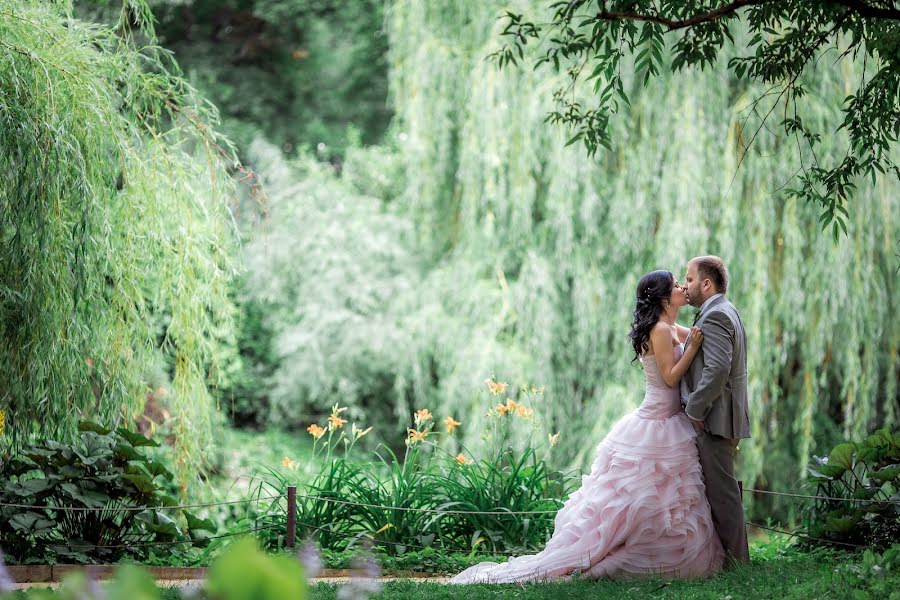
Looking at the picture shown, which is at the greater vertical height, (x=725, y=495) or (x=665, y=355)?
(x=665, y=355)

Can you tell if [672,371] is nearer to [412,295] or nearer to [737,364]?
[737,364]

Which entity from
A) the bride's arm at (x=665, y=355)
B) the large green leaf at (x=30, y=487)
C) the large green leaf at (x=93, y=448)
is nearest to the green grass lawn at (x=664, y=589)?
the bride's arm at (x=665, y=355)

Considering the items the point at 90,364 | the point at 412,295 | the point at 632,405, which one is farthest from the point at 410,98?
the point at 90,364

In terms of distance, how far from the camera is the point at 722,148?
28.4 feet

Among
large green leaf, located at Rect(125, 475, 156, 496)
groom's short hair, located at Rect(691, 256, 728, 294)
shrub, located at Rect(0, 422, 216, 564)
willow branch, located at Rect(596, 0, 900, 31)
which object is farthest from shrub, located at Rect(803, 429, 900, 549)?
large green leaf, located at Rect(125, 475, 156, 496)

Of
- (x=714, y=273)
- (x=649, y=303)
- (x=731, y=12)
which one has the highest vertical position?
(x=731, y=12)

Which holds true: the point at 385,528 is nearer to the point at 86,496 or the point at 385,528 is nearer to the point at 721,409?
the point at 86,496

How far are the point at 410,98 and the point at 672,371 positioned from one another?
5951 millimetres

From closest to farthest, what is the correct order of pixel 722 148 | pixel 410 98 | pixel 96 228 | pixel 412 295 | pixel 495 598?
1. pixel 495 598
2. pixel 96 228
3. pixel 722 148
4. pixel 410 98
5. pixel 412 295

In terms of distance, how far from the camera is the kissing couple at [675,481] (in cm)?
461

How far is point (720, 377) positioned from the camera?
4.57 metres

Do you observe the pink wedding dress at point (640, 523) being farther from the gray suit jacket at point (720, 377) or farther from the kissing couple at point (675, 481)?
the gray suit jacket at point (720, 377)

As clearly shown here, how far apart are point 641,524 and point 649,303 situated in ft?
3.59

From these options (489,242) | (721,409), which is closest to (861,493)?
(721,409)
